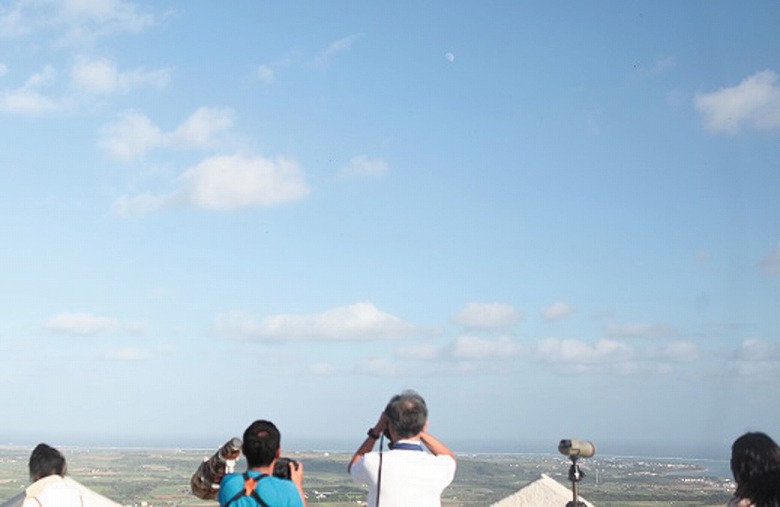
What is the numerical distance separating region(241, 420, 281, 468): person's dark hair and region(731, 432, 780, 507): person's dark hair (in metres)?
2.27

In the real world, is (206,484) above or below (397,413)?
below

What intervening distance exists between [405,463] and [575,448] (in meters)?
2.01

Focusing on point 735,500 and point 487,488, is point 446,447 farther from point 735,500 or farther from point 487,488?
point 487,488

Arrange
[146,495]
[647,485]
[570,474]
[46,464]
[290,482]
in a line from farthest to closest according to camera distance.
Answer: [647,485]
[146,495]
[570,474]
[46,464]
[290,482]

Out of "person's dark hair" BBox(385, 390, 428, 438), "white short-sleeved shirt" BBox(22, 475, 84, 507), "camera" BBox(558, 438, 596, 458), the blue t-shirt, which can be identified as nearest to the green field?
"camera" BBox(558, 438, 596, 458)

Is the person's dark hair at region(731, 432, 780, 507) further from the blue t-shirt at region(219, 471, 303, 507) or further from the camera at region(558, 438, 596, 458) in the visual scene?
the blue t-shirt at region(219, 471, 303, 507)

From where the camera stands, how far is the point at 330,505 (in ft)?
27.6

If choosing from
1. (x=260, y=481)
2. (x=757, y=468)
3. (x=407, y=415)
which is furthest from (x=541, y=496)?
(x=260, y=481)

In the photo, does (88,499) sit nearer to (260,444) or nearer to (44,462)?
(44,462)

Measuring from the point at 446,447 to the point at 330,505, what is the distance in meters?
3.85

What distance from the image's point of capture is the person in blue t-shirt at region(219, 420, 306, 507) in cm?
424

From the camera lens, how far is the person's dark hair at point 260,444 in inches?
171

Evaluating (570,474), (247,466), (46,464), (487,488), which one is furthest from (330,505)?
(247,466)

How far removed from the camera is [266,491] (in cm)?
425
